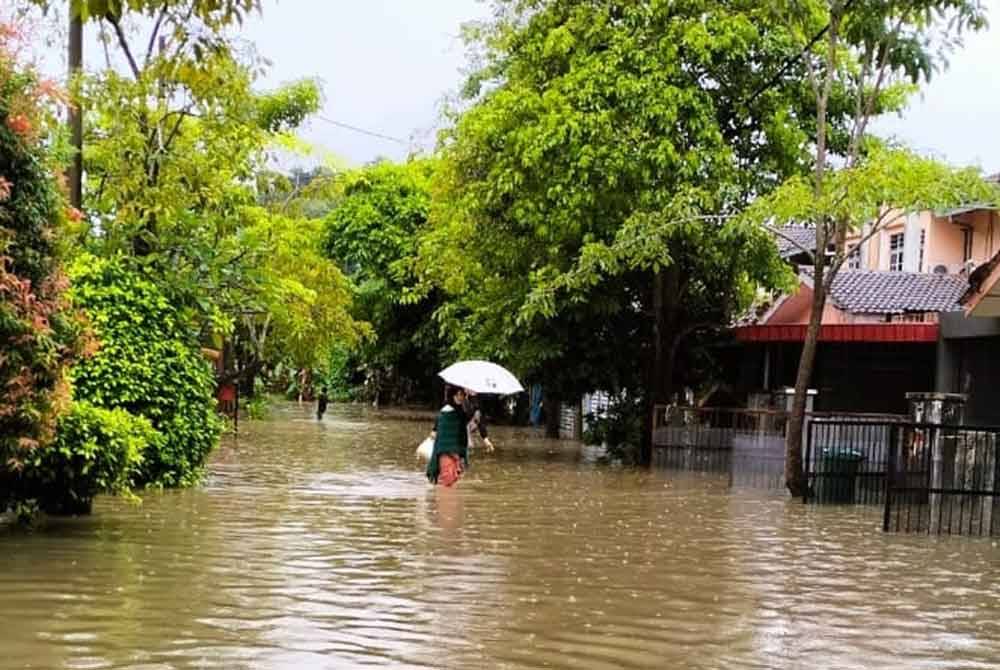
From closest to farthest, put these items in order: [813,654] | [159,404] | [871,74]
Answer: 1. [813,654]
2. [159,404]
3. [871,74]

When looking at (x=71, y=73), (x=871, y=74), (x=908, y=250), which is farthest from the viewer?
(x=908, y=250)

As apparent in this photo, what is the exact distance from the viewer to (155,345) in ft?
49.9

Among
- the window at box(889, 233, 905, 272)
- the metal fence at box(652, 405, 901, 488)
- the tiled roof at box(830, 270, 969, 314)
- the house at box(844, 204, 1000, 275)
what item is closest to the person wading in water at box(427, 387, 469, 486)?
the metal fence at box(652, 405, 901, 488)

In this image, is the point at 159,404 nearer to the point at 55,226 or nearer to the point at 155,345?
the point at 155,345

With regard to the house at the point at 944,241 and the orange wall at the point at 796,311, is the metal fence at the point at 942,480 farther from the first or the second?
the orange wall at the point at 796,311

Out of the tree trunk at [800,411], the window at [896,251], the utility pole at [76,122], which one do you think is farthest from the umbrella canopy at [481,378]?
Result: the window at [896,251]

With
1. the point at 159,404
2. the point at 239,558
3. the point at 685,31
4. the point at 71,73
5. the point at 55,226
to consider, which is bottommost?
the point at 239,558

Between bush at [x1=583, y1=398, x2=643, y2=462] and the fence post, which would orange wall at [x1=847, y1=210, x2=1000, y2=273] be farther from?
the fence post

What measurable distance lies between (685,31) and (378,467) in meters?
9.26

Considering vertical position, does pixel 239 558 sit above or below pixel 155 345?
below

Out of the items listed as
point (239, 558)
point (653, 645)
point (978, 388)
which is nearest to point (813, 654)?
point (653, 645)

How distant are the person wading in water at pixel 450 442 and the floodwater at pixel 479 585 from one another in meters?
0.33

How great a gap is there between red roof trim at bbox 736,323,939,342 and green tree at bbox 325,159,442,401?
65.0 feet

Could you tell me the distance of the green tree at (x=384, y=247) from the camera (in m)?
47.7
